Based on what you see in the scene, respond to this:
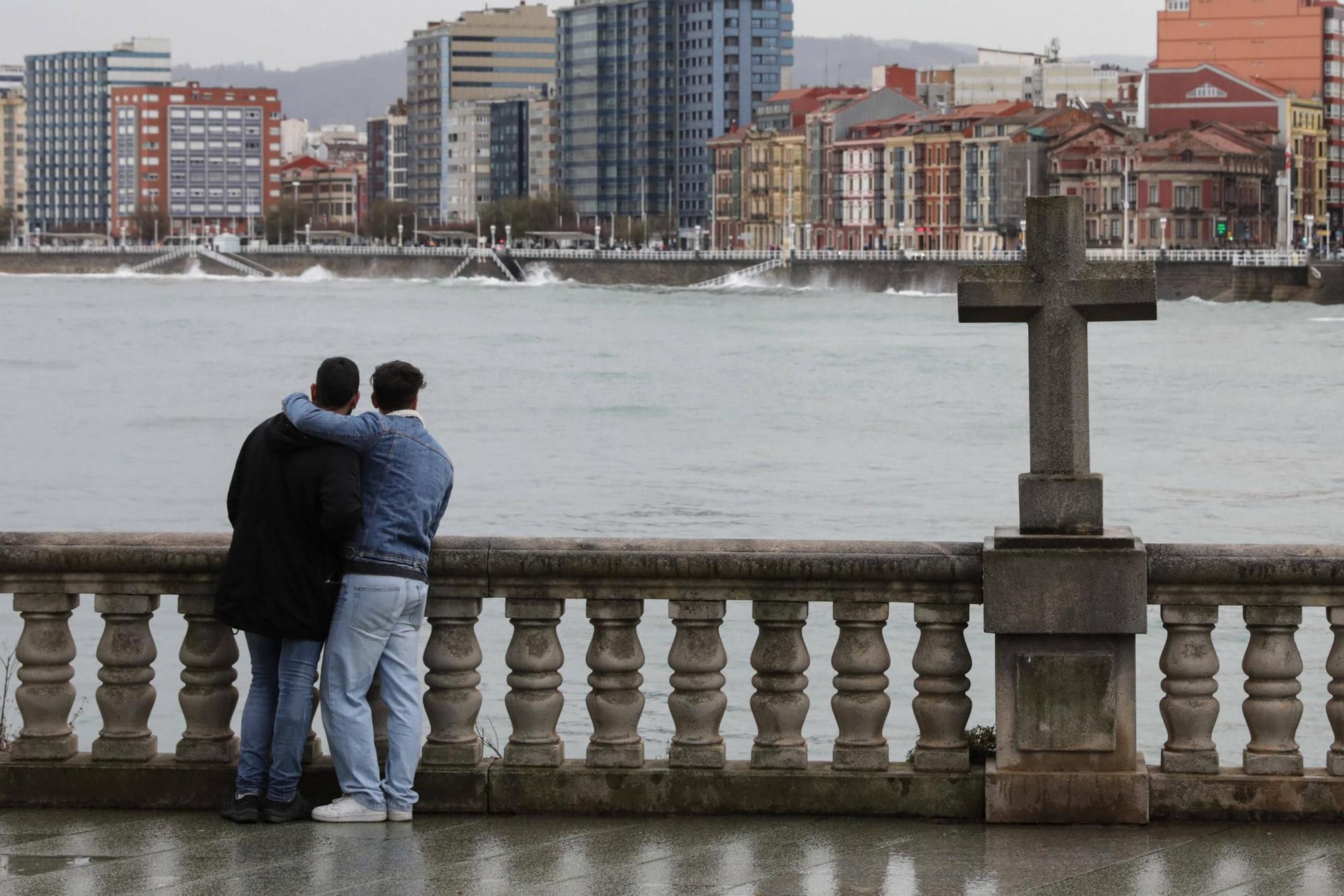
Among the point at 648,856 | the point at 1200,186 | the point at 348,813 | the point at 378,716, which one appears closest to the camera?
the point at 648,856

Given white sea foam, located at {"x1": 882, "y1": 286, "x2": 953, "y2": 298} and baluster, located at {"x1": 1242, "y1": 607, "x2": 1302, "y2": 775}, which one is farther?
white sea foam, located at {"x1": 882, "y1": 286, "x2": 953, "y2": 298}

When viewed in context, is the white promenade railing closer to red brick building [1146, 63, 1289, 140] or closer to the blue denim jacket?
red brick building [1146, 63, 1289, 140]

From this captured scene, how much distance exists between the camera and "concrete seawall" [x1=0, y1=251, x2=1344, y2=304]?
4092 inches

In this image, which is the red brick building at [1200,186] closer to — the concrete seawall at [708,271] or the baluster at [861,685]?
the concrete seawall at [708,271]

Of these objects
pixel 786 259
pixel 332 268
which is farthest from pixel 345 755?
pixel 332 268

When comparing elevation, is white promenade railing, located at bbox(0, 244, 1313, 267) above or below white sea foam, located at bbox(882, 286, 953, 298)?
above

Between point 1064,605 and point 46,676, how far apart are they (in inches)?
113

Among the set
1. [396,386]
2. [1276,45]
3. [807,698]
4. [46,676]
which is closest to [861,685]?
[807,698]

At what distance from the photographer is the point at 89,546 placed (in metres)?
6.62

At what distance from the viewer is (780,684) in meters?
6.49

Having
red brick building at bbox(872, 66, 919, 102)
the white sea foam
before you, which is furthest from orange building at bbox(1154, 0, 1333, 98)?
red brick building at bbox(872, 66, 919, 102)

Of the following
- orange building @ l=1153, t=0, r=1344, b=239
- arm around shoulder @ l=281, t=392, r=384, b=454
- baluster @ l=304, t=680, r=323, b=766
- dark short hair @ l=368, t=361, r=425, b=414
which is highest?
orange building @ l=1153, t=0, r=1344, b=239

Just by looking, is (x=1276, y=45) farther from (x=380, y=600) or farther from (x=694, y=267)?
(x=380, y=600)

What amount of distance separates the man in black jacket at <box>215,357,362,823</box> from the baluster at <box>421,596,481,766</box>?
33cm
